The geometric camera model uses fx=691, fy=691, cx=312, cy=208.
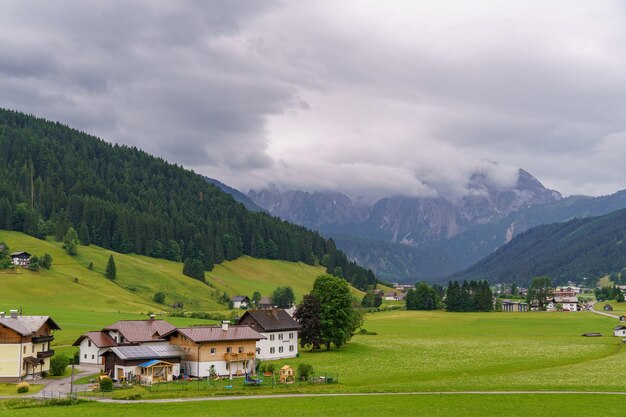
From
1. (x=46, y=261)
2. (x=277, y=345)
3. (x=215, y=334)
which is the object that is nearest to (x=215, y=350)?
(x=215, y=334)

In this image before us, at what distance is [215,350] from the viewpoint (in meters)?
88.4

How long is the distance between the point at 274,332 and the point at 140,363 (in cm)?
2713

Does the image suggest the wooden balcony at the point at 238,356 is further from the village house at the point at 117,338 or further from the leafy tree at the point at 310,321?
the leafy tree at the point at 310,321

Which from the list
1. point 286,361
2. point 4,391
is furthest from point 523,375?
point 4,391

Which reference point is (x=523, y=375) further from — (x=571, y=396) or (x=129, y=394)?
(x=129, y=394)

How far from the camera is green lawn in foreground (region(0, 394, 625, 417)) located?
2079 inches

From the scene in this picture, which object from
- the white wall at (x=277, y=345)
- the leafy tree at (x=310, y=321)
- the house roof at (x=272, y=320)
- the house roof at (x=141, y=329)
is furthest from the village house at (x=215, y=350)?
the leafy tree at (x=310, y=321)

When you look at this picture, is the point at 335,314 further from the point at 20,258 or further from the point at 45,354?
the point at 20,258

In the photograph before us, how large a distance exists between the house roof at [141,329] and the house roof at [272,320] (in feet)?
52.6

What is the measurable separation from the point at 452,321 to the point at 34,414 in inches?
5564

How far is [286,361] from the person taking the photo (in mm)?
100812

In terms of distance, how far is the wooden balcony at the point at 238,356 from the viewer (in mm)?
88750

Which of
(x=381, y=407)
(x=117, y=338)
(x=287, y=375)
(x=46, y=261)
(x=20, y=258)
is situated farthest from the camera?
(x=20, y=258)

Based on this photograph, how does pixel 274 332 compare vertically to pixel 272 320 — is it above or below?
below
